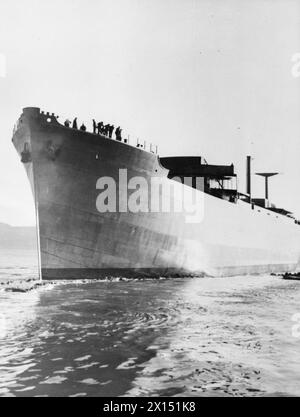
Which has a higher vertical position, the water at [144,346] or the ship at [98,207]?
the ship at [98,207]

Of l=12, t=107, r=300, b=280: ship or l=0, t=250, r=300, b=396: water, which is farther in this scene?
l=12, t=107, r=300, b=280: ship

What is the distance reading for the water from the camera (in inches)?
209

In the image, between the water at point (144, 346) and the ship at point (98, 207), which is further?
the ship at point (98, 207)

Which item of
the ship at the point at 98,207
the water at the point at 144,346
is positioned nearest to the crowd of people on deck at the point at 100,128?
the ship at the point at 98,207

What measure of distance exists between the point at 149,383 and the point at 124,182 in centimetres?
1087

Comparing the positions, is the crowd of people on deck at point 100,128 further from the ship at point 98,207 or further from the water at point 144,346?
the water at point 144,346

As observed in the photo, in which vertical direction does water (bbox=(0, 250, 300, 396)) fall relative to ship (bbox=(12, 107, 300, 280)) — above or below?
below

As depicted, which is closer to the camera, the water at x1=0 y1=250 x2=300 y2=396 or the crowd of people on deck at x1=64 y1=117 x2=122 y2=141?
the water at x1=0 y1=250 x2=300 y2=396

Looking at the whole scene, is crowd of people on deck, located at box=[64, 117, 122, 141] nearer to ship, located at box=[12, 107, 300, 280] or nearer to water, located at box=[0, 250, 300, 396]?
ship, located at box=[12, 107, 300, 280]

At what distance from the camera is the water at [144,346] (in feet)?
17.4

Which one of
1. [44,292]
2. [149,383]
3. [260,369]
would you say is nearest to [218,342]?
[260,369]

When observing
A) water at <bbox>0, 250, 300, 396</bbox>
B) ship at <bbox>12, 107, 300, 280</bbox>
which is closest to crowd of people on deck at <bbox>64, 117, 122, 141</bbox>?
ship at <bbox>12, 107, 300, 280</bbox>

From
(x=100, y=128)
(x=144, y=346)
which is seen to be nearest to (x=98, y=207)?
(x=100, y=128)
